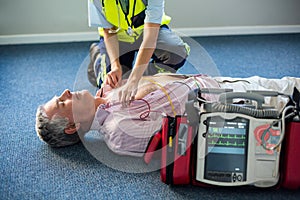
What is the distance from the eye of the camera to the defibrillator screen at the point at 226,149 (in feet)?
5.11

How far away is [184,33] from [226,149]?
155 centimetres

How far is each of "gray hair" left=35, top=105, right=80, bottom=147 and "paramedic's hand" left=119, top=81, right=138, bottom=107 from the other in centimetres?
24

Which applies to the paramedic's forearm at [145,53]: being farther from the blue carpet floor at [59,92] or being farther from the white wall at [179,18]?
the white wall at [179,18]

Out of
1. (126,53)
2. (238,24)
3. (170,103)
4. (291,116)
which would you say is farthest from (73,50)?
(291,116)

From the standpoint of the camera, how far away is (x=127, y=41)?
2281 millimetres

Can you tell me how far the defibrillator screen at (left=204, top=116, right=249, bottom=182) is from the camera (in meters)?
1.56

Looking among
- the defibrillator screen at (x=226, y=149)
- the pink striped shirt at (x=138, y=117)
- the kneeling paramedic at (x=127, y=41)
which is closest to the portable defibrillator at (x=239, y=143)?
the defibrillator screen at (x=226, y=149)

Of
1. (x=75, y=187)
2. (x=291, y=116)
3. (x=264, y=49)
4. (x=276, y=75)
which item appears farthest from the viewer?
(x=264, y=49)

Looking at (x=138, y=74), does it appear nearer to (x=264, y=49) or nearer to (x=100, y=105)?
(x=100, y=105)

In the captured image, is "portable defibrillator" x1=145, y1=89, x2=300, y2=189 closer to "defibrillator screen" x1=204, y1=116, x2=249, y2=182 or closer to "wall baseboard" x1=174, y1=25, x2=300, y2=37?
"defibrillator screen" x1=204, y1=116, x2=249, y2=182

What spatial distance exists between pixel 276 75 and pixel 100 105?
105cm

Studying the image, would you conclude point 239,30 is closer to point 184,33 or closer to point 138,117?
point 184,33

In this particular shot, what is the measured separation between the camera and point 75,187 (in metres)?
1.68

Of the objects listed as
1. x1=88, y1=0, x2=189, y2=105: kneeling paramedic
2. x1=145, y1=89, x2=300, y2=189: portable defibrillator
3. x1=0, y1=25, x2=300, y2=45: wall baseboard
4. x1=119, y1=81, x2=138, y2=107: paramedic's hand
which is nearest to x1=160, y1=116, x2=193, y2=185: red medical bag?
x1=145, y1=89, x2=300, y2=189: portable defibrillator
